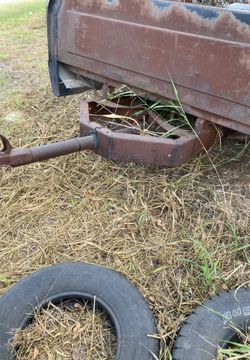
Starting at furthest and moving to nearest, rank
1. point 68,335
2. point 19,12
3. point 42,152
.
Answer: point 19,12, point 42,152, point 68,335

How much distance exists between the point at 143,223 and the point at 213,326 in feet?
2.88

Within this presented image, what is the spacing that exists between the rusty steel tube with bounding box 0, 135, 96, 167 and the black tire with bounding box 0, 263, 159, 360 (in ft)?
2.05

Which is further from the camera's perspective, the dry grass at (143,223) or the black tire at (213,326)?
the dry grass at (143,223)

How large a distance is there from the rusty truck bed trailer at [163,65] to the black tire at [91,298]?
2.27 feet

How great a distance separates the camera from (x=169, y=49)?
108 inches

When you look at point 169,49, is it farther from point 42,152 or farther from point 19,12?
point 19,12

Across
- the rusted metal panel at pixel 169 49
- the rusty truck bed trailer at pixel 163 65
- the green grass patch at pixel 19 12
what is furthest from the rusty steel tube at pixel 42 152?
the green grass patch at pixel 19 12

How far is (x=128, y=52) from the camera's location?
3000 millimetres

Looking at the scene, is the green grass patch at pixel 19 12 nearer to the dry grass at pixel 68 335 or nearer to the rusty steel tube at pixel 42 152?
the rusty steel tube at pixel 42 152

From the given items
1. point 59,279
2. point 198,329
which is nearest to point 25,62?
point 59,279

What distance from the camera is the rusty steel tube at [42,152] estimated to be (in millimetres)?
2527

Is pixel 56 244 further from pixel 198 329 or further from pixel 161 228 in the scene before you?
pixel 198 329

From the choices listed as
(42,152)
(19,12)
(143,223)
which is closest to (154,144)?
(143,223)

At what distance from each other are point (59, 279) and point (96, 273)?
7.5 inches
